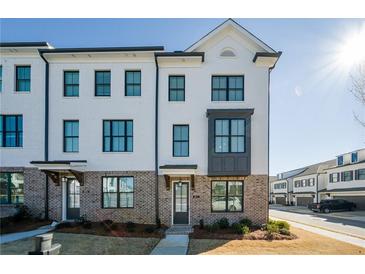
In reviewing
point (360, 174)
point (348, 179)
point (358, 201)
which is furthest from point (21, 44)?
point (348, 179)

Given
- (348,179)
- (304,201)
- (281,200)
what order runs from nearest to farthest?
1. (348,179)
2. (304,201)
3. (281,200)

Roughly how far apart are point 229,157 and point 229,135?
4.06 ft

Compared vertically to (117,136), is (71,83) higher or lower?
higher

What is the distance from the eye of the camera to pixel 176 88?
51.6 ft

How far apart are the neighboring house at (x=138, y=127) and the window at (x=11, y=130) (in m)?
0.06

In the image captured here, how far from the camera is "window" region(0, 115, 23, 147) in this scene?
15.6 metres

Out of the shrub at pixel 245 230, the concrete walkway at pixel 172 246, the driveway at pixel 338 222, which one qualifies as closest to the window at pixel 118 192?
the concrete walkway at pixel 172 246

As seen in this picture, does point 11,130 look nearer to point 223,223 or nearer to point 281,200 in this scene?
point 223,223

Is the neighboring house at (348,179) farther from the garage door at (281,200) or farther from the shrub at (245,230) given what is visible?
the shrub at (245,230)

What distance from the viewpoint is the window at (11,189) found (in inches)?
607

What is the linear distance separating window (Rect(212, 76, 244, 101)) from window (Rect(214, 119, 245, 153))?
138 cm

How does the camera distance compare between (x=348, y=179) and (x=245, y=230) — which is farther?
(x=348, y=179)

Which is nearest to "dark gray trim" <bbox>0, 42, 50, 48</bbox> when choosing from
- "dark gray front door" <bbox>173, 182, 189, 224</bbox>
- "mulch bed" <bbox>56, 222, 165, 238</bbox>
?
"mulch bed" <bbox>56, 222, 165, 238</bbox>
